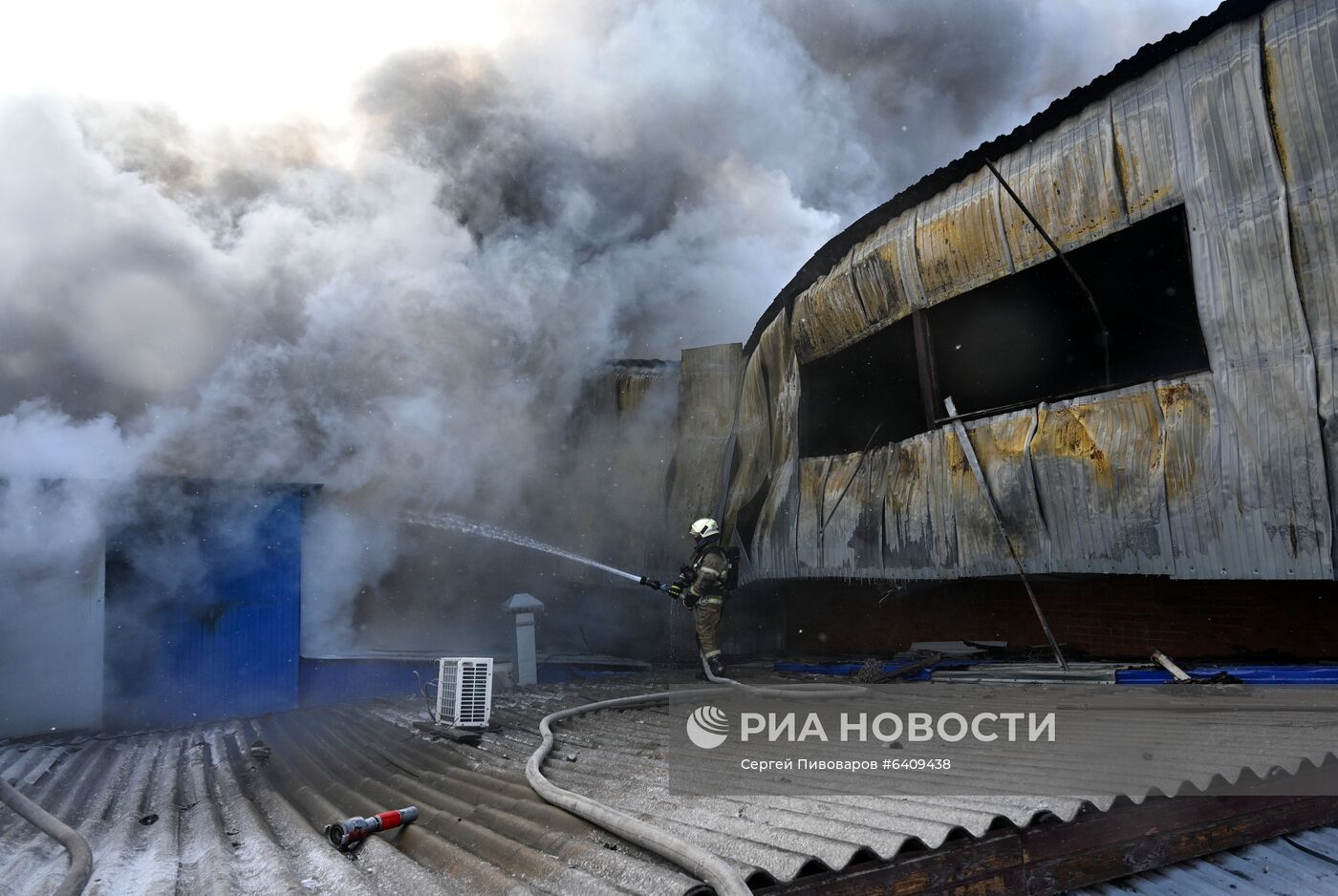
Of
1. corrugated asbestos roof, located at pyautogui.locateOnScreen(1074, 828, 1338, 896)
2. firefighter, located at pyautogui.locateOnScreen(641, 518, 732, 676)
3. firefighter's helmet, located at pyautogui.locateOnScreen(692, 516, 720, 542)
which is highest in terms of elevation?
firefighter's helmet, located at pyautogui.locateOnScreen(692, 516, 720, 542)

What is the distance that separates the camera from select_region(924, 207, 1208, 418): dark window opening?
280 inches

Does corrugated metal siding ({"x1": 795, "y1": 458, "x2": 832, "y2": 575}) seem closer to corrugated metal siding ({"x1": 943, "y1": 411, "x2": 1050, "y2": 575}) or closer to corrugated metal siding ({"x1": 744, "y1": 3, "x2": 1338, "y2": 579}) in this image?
corrugated metal siding ({"x1": 943, "y1": 411, "x2": 1050, "y2": 575})

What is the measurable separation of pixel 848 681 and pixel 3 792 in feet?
20.0

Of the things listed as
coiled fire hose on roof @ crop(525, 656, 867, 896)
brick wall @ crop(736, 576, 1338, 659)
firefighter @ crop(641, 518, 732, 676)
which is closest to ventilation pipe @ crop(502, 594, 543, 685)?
firefighter @ crop(641, 518, 732, 676)

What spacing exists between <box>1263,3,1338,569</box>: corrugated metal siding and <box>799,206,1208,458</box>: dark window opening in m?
0.92

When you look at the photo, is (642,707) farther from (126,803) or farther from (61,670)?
(61,670)

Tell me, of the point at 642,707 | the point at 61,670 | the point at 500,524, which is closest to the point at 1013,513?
the point at 642,707

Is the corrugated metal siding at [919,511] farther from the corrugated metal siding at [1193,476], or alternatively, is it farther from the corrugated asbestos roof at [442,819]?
the corrugated asbestos roof at [442,819]

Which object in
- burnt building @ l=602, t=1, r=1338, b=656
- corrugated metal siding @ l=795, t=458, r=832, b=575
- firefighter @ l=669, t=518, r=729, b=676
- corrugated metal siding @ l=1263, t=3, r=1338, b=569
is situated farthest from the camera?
corrugated metal siding @ l=795, t=458, r=832, b=575

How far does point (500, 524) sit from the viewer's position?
13.5m

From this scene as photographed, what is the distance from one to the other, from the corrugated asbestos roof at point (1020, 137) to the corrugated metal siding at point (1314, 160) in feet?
1.37

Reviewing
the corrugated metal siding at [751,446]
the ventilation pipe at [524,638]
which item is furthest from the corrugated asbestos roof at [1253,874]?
the ventilation pipe at [524,638]

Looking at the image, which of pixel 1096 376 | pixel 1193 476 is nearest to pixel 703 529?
pixel 1193 476

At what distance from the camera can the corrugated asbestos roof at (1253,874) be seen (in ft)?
9.78
